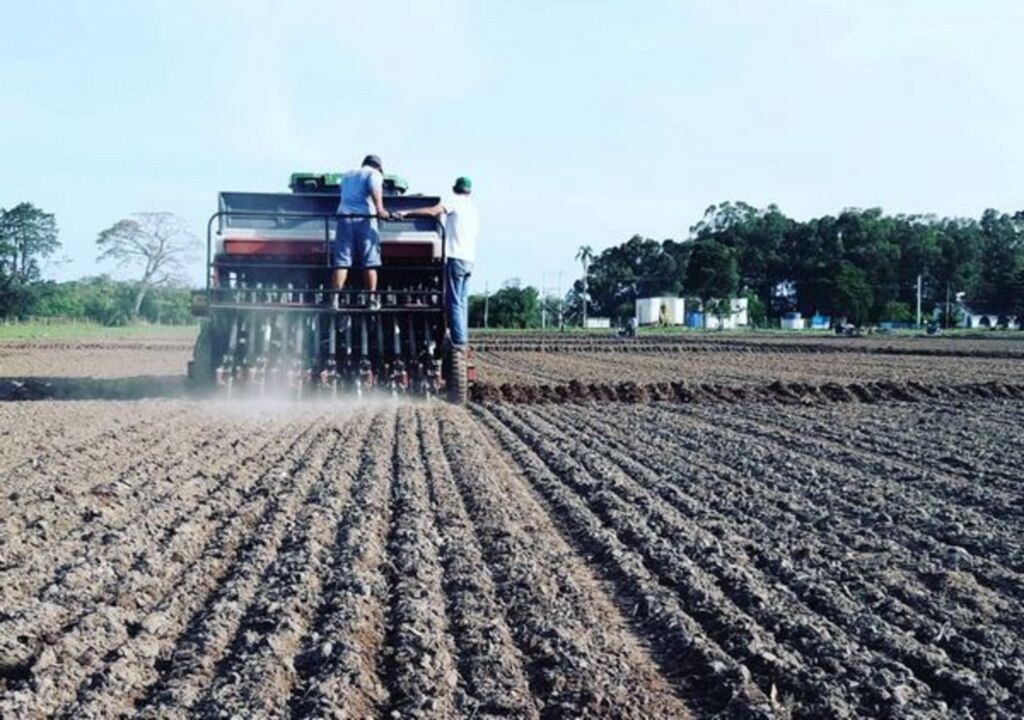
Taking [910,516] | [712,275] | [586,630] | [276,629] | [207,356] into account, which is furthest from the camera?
[712,275]

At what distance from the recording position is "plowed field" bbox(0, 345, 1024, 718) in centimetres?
436

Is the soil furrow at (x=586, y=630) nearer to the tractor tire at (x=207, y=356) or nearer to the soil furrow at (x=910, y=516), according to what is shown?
the soil furrow at (x=910, y=516)

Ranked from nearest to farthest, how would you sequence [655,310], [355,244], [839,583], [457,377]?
[839,583] → [355,244] → [457,377] → [655,310]

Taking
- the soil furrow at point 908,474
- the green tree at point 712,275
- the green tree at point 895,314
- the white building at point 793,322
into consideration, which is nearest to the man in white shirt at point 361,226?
the soil furrow at point 908,474

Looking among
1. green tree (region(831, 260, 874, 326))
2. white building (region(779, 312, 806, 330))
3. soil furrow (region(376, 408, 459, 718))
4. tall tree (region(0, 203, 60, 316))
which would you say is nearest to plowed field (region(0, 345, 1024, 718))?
soil furrow (region(376, 408, 459, 718))

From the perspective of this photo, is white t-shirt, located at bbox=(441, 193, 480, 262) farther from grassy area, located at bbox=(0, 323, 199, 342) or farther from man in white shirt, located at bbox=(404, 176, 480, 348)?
grassy area, located at bbox=(0, 323, 199, 342)

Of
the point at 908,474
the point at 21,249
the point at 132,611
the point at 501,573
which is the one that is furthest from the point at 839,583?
the point at 21,249

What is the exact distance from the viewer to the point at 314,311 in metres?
14.2

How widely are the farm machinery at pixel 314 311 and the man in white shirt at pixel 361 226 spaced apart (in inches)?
6.9

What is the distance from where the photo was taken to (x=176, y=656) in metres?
4.61

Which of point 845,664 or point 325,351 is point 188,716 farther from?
point 325,351

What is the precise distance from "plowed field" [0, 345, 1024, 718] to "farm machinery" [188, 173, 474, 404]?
223 centimetres

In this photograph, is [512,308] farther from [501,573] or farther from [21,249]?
[501,573]

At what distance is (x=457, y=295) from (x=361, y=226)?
4.85 ft
